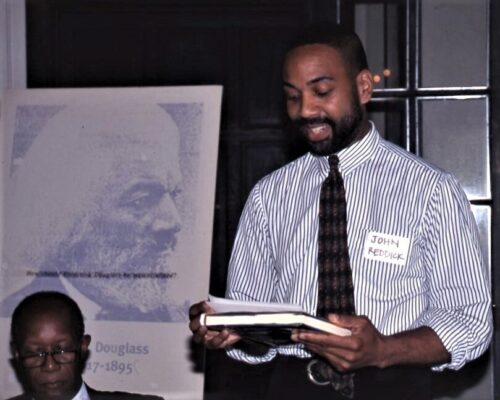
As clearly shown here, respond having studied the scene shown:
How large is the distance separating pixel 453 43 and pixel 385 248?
1.83m

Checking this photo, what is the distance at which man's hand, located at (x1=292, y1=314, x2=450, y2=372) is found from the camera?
7.19ft

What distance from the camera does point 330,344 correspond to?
219 cm

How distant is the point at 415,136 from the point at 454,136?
5.8 inches

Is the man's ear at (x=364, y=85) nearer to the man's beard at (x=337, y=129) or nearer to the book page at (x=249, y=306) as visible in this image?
the man's beard at (x=337, y=129)

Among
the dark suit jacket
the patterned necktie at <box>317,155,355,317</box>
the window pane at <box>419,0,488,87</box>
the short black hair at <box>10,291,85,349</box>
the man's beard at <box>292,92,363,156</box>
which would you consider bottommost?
the dark suit jacket

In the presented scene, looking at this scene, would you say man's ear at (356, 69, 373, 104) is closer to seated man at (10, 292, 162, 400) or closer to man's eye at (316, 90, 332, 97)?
man's eye at (316, 90, 332, 97)

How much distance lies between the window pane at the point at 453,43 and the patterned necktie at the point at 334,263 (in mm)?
1614

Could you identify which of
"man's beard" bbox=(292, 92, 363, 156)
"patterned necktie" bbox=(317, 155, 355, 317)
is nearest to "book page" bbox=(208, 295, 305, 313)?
"patterned necktie" bbox=(317, 155, 355, 317)

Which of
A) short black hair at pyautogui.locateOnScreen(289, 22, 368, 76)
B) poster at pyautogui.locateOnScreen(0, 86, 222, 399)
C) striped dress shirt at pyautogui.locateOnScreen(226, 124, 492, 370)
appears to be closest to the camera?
striped dress shirt at pyautogui.locateOnScreen(226, 124, 492, 370)

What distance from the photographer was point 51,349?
3.00 metres

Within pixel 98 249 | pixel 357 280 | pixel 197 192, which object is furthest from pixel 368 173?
pixel 98 249

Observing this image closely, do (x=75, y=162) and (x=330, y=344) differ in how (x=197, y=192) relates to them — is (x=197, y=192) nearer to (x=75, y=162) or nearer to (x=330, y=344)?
(x=75, y=162)

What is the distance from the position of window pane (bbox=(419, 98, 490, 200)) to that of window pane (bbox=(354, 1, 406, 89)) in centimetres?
17

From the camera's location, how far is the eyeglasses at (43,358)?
298 centimetres
